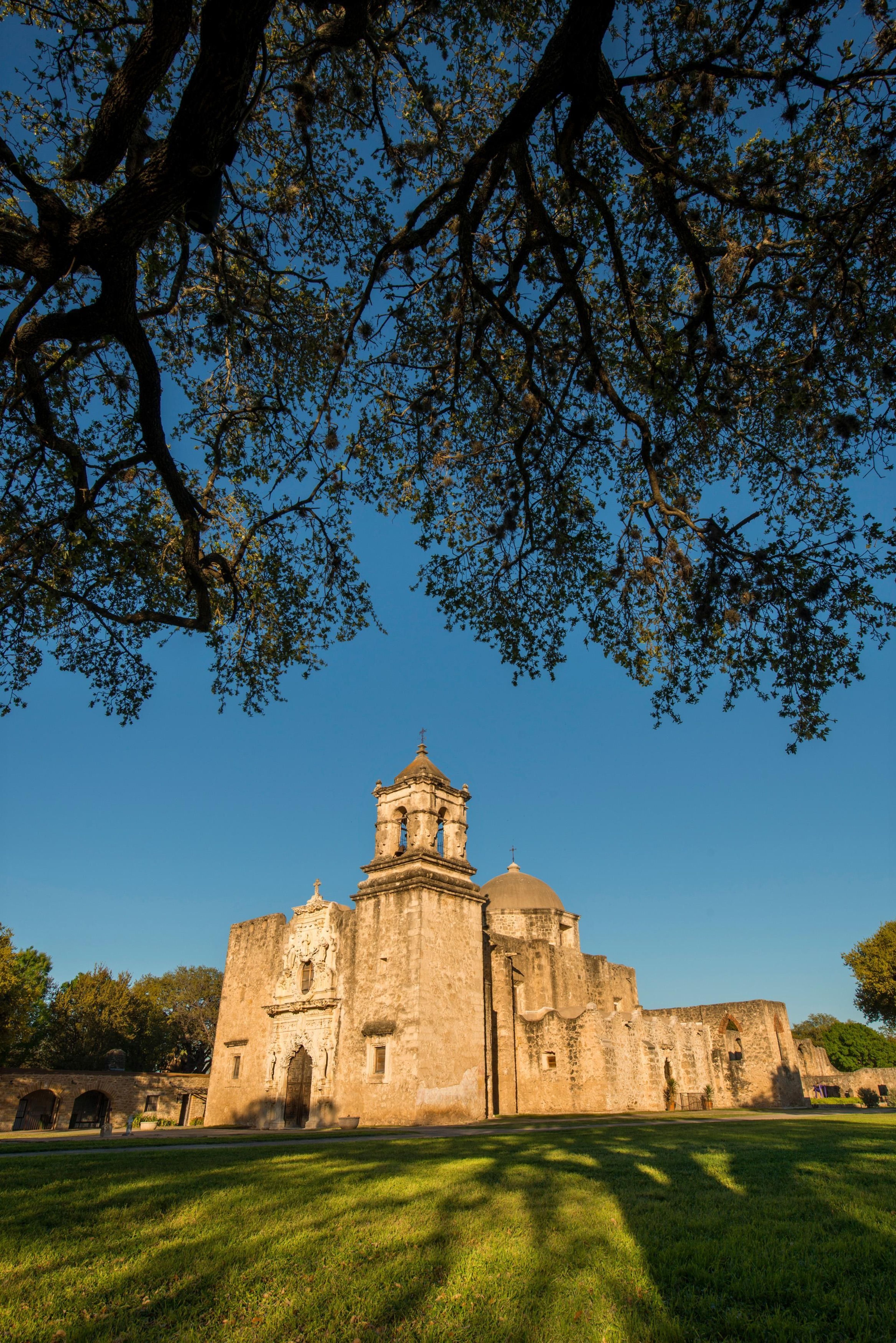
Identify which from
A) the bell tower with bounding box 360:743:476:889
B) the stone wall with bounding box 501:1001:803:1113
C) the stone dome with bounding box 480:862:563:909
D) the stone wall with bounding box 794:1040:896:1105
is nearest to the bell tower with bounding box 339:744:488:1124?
the bell tower with bounding box 360:743:476:889

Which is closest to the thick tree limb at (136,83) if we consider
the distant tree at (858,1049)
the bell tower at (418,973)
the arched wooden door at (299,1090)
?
the bell tower at (418,973)

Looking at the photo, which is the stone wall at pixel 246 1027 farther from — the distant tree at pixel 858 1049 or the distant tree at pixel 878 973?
the distant tree at pixel 858 1049

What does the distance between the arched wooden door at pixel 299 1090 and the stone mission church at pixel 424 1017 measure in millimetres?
46

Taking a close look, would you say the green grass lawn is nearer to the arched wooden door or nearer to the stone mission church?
the stone mission church

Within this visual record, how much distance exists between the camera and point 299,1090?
74.2 ft

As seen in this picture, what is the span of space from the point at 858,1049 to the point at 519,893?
3134 centimetres

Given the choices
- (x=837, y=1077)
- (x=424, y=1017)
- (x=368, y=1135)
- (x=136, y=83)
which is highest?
(x=136, y=83)

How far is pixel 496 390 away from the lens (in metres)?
10.1

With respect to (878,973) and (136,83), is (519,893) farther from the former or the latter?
(136,83)

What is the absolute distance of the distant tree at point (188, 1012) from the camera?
149 ft

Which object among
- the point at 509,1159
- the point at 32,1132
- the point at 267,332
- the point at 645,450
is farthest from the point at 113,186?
the point at 32,1132

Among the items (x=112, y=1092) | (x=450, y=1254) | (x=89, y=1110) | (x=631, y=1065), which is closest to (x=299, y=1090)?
(x=631, y=1065)

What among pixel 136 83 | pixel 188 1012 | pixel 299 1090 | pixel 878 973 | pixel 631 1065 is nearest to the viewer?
pixel 136 83

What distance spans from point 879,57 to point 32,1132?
3454 centimetres
